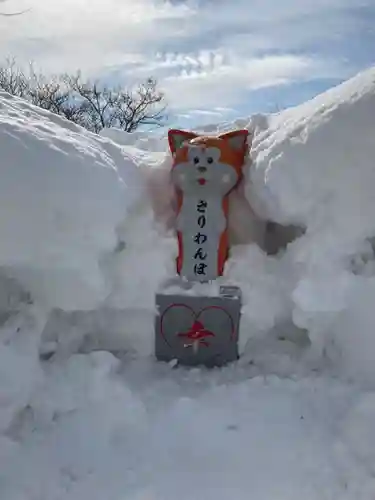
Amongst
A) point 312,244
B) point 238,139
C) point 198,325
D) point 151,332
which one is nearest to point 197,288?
point 198,325

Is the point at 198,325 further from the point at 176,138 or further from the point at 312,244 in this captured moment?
the point at 176,138

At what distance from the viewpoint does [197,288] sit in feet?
8.10

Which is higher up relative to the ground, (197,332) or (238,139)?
(238,139)

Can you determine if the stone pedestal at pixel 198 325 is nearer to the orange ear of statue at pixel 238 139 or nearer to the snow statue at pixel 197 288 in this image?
the snow statue at pixel 197 288

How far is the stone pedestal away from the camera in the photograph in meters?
2.43

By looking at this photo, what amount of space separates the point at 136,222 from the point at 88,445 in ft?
3.51

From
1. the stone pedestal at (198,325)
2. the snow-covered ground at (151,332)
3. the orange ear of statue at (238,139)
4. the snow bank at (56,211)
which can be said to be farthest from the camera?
the orange ear of statue at (238,139)

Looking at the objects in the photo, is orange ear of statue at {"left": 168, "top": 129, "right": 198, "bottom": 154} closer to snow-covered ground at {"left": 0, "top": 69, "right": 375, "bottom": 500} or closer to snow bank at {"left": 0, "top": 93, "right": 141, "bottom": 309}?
snow-covered ground at {"left": 0, "top": 69, "right": 375, "bottom": 500}

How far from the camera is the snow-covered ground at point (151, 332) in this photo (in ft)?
6.09

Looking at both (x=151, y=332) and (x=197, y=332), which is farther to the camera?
(x=151, y=332)

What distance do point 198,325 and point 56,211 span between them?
84 centimetres

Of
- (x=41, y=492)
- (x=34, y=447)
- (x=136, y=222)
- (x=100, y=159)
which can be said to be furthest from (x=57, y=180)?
(x=41, y=492)

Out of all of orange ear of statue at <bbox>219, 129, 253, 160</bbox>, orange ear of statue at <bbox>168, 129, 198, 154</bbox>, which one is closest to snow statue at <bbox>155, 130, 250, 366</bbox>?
orange ear of statue at <bbox>219, 129, 253, 160</bbox>

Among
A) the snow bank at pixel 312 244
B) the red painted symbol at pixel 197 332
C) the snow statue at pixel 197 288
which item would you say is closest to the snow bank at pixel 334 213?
the snow bank at pixel 312 244
